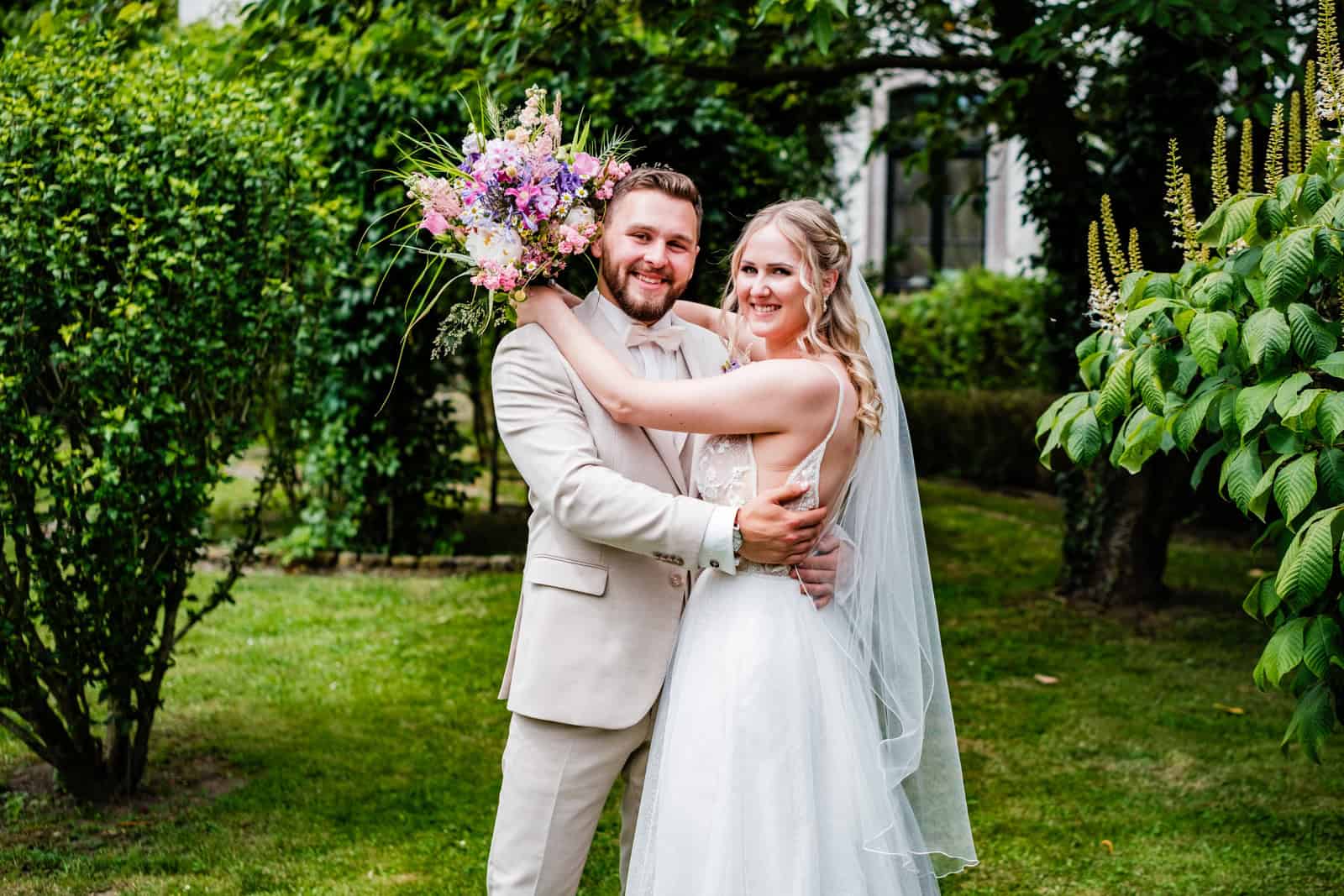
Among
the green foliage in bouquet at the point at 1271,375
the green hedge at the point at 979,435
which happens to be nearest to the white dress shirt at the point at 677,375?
the green foliage in bouquet at the point at 1271,375

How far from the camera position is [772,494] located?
9.59ft

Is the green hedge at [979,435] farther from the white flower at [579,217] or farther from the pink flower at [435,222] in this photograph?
the pink flower at [435,222]

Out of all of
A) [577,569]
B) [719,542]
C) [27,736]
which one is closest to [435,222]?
[577,569]

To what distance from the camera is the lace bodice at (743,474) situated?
2986 millimetres

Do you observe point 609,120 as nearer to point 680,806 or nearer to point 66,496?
point 66,496

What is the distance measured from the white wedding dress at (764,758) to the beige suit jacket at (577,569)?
0.11 m

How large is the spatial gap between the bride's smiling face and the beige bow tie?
255mm

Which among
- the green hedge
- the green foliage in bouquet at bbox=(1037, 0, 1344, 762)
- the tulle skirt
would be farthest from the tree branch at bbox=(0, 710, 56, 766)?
the green hedge

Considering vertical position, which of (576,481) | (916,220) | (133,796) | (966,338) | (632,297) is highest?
(916,220)

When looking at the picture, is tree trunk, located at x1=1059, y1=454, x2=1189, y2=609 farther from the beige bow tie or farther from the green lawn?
the beige bow tie

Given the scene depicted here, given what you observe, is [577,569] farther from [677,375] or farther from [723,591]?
[677,375]

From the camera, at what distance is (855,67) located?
293 inches

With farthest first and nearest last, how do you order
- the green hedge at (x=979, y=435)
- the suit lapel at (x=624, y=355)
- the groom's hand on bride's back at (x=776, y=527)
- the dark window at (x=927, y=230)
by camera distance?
1. the dark window at (x=927, y=230)
2. the green hedge at (x=979, y=435)
3. the suit lapel at (x=624, y=355)
4. the groom's hand on bride's back at (x=776, y=527)

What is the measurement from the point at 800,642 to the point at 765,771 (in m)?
0.31
